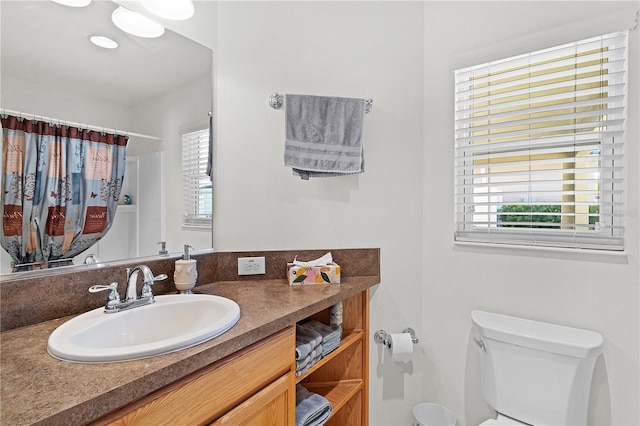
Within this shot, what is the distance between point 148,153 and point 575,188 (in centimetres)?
178

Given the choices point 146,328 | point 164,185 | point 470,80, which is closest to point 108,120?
point 164,185

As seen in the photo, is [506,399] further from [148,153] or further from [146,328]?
[148,153]

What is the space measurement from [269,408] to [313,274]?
22.0 inches

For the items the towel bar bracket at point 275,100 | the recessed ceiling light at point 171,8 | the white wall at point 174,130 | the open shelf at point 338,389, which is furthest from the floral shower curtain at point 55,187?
the open shelf at point 338,389

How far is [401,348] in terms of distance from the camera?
59.5 inches

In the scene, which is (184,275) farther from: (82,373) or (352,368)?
(352,368)

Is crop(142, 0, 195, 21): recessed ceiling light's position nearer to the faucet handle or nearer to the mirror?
the mirror

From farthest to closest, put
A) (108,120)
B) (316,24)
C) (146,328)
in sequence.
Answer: (316,24)
(108,120)
(146,328)

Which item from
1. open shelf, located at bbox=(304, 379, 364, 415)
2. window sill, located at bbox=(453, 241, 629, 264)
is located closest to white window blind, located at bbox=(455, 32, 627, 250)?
window sill, located at bbox=(453, 241, 629, 264)

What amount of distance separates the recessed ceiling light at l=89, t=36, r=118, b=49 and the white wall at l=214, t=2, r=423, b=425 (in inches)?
17.0

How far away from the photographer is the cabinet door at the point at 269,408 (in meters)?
0.84

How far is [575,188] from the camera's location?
1.35m

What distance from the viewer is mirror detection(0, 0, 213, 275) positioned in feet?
3.07

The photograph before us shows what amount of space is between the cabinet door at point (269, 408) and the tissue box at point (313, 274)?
0.42 metres
